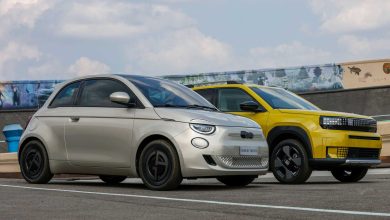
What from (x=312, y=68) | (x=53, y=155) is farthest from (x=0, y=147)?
(x=53, y=155)

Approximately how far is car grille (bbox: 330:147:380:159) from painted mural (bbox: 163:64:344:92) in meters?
31.1

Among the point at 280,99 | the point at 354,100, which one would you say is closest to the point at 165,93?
the point at 280,99

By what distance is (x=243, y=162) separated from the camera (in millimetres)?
9805

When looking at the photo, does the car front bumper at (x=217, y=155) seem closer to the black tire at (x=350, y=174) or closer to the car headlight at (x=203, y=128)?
the car headlight at (x=203, y=128)

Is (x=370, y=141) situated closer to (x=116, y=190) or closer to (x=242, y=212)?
(x=116, y=190)

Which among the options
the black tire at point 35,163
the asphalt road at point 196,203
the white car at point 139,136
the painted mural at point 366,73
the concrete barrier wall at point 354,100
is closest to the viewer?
the asphalt road at point 196,203

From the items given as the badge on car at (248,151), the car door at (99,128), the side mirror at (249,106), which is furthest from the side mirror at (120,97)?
the side mirror at (249,106)

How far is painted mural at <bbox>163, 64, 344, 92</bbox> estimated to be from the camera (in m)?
43.5

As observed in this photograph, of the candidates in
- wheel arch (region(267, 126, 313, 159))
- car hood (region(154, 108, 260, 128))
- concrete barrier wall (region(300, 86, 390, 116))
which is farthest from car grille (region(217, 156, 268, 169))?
concrete barrier wall (region(300, 86, 390, 116))

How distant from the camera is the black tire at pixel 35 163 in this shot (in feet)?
36.0

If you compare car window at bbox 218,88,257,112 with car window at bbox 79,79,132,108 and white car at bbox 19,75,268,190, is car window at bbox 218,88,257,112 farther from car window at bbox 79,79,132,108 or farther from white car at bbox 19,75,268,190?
car window at bbox 79,79,132,108

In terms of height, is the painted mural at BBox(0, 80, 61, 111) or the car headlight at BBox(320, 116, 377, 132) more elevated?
the painted mural at BBox(0, 80, 61, 111)

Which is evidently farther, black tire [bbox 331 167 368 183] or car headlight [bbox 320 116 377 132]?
black tire [bbox 331 167 368 183]

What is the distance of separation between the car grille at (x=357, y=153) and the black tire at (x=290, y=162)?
1.77ft
